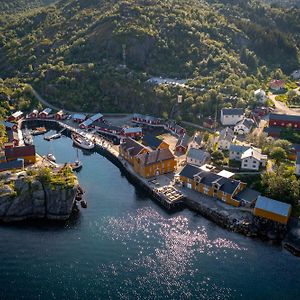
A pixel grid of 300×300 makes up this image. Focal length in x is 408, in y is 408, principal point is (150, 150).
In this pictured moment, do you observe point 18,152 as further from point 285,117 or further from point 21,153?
point 285,117

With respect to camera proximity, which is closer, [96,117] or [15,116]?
[96,117]

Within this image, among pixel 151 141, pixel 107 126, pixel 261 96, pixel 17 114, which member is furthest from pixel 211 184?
pixel 17 114

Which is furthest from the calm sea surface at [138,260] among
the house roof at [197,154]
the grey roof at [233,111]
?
the grey roof at [233,111]

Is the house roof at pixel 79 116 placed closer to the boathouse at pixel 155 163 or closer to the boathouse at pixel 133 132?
the boathouse at pixel 133 132

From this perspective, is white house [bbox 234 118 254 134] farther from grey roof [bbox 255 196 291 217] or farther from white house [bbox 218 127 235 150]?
grey roof [bbox 255 196 291 217]

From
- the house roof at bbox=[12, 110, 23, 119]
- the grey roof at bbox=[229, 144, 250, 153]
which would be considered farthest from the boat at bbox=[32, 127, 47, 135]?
the grey roof at bbox=[229, 144, 250, 153]

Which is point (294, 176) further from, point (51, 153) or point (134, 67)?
point (134, 67)
